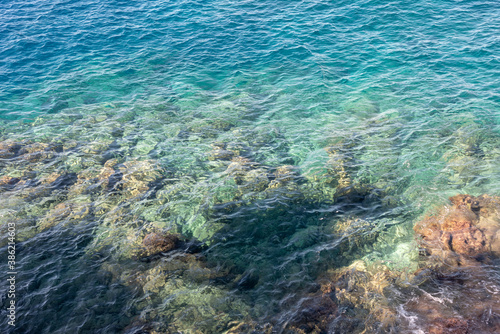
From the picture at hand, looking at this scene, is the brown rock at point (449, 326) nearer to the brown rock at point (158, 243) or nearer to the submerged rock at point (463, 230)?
the submerged rock at point (463, 230)

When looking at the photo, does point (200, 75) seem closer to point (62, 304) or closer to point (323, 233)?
point (323, 233)

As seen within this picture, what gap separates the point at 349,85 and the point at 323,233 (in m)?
13.0

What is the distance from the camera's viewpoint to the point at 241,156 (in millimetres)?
16625

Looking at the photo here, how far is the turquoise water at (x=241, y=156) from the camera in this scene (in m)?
10.6

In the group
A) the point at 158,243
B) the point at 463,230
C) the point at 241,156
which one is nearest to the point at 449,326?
the point at 463,230

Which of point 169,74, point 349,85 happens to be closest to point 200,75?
point 169,74

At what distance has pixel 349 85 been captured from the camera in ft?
70.4

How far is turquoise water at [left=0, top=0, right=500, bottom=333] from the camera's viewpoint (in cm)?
1057

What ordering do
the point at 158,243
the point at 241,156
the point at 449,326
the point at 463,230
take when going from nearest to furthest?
the point at 449,326 < the point at 463,230 < the point at 158,243 < the point at 241,156

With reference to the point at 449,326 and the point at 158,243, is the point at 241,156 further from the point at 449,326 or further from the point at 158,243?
the point at 449,326

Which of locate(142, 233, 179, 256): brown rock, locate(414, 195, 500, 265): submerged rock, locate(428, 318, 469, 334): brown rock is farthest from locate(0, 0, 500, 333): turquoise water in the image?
locate(414, 195, 500, 265): submerged rock

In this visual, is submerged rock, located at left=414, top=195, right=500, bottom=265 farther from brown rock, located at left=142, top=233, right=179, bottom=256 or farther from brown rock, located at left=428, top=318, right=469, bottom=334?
brown rock, located at left=142, top=233, right=179, bottom=256

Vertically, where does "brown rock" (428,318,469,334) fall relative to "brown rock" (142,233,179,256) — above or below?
below

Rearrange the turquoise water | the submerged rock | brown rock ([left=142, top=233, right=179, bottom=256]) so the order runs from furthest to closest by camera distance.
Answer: brown rock ([left=142, top=233, right=179, bottom=256]) → the submerged rock → the turquoise water
